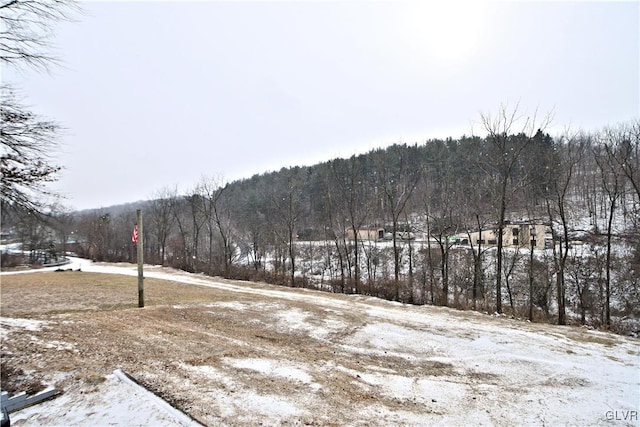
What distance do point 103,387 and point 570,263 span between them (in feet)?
92.8

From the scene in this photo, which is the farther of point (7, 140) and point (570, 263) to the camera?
point (570, 263)

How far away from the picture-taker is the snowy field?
384 cm

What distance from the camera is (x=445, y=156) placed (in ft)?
162

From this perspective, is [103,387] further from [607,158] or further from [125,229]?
[125,229]

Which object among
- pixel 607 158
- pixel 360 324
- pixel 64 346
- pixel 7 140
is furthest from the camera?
pixel 607 158

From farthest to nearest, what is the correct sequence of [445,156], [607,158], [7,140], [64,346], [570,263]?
1. [445,156]
2. [570,263]
3. [607,158]
4. [64,346]
5. [7,140]

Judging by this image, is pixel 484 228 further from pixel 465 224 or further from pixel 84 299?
pixel 84 299

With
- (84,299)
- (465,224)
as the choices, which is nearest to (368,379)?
(84,299)

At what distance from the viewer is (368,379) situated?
5.15m

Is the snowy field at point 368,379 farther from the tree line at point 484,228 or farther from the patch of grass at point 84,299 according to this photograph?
the tree line at point 484,228

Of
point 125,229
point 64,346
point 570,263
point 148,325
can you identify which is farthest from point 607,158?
point 125,229

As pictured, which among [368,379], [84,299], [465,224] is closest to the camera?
[368,379]

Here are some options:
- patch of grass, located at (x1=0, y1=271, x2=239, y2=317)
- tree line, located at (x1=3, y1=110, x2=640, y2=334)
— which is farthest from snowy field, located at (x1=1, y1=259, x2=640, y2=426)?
tree line, located at (x1=3, y1=110, x2=640, y2=334)

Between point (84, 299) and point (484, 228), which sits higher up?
point (484, 228)
